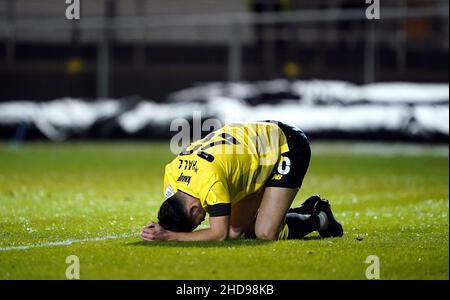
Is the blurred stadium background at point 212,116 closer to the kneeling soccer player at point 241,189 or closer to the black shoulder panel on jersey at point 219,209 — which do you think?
the kneeling soccer player at point 241,189

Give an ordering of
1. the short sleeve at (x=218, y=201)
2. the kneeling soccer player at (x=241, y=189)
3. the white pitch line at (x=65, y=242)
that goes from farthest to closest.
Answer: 1. the white pitch line at (x=65, y=242)
2. the kneeling soccer player at (x=241, y=189)
3. the short sleeve at (x=218, y=201)

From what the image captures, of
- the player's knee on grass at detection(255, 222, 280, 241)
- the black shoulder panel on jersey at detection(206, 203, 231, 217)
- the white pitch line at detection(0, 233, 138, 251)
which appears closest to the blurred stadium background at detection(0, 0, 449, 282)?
the white pitch line at detection(0, 233, 138, 251)

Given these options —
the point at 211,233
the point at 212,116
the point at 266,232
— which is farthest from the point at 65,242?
the point at 212,116

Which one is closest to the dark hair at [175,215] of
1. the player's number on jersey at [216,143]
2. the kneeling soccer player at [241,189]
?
the kneeling soccer player at [241,189]

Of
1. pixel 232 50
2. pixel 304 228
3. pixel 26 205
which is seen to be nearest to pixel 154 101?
pixel 232 50

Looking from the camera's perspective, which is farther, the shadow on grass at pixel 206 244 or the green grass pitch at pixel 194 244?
the shadow on grass at pixel 206 244

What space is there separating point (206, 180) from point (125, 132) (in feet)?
51.0

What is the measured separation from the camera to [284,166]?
7.47 meters

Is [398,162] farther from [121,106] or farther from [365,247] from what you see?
[365,247]

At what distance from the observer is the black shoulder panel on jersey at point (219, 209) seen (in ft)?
22.0

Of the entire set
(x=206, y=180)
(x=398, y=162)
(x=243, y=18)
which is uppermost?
(x=243, y=18)

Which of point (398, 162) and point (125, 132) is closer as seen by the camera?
point (398, 162)
